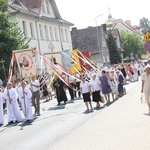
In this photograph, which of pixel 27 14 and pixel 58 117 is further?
pixel 27 14

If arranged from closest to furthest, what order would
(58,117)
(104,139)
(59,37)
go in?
(104,139)
(58,117)
(59,37)

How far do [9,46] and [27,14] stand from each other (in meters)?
10.4

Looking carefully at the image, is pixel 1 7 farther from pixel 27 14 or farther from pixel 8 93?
pixel 8 93

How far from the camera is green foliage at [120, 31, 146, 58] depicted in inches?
3553

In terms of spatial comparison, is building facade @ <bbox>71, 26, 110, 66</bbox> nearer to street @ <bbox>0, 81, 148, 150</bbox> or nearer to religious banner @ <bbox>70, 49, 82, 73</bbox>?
religious banner @ <bbox>70, 49, 82, 73</bbox>

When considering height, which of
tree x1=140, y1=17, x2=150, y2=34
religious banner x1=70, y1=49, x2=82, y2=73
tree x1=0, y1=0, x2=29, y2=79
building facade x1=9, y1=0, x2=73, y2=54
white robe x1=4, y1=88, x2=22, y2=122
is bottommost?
white robe x1=4, y1=88, x2=22, y2=122

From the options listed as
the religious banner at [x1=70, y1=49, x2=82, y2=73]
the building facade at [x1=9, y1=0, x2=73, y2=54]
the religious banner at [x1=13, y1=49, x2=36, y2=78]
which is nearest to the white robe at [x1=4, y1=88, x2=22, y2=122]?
the religious banner at [x1=13, y1=49, x2=36, y2=78]

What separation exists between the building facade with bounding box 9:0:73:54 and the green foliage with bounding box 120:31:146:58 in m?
43.2

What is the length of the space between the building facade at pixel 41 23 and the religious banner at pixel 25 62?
16.0m

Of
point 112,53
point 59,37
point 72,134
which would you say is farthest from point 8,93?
point 112,53

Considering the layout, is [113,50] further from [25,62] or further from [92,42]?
[25,62]

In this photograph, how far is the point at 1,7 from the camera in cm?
2734

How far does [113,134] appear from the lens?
33.4 feet

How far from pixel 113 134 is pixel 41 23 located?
3248 cm
